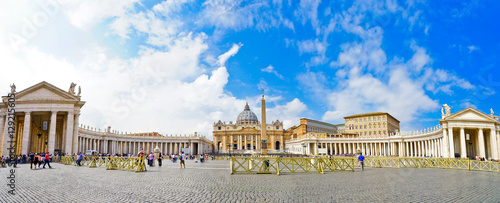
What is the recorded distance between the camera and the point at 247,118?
148m

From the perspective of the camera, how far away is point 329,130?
425 ft

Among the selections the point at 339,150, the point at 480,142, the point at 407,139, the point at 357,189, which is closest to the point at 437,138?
the point at 480,142

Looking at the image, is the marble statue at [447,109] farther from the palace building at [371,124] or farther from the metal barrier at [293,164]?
the palace building at [371,124]

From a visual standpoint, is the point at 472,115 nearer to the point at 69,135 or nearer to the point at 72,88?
the point at 69,135

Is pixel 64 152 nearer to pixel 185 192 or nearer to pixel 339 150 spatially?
pixel 185 192

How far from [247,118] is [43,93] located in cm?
11056

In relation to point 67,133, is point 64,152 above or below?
below

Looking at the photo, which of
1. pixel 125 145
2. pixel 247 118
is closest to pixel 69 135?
pixel 125 145

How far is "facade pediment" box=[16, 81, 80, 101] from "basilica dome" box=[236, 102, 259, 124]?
107 m

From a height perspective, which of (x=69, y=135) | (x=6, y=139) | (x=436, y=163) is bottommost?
(x=436, y=163)

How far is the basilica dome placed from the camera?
146000 millimetres

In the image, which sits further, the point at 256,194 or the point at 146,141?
the point at 146,141

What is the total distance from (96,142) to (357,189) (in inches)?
2811

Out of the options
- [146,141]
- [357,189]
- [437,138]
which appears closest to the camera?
[357,189]
